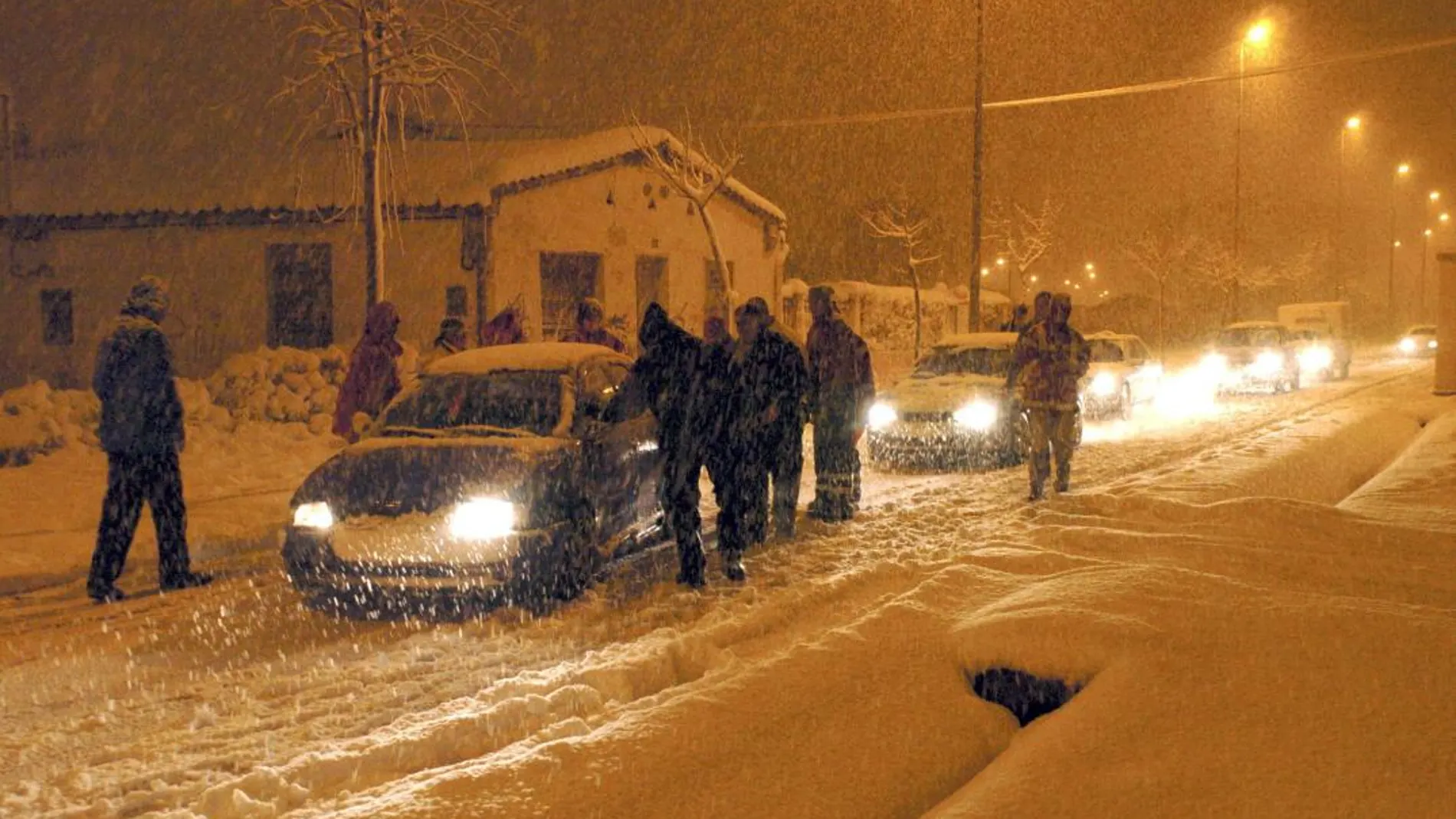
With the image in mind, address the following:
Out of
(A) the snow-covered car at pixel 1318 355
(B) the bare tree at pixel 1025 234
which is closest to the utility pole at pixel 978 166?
(A) the snow-covered car at pixel 1318 355

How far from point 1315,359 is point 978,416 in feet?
64.0

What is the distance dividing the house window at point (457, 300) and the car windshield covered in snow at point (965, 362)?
414 inches

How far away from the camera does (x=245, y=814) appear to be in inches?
159

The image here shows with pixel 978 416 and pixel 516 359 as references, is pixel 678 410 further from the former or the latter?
pixel 978 416

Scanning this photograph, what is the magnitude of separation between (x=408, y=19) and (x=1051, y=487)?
9.18 meters

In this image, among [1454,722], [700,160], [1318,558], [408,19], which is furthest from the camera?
[700,160]

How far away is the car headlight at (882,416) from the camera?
13266 millimetres

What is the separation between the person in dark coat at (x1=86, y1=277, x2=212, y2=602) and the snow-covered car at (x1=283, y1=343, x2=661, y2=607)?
1.40 meters

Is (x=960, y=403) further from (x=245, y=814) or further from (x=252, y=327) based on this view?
(x=252, y=327)

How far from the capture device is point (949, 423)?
12922 mm

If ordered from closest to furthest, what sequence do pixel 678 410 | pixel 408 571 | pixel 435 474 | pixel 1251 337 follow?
pixel 408 571, pixel 435 474, pixel 678 410, pixel 1251 337

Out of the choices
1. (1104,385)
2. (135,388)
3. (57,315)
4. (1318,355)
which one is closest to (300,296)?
(57,315)

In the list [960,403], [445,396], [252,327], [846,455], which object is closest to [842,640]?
[445,396]

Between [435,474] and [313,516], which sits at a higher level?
[435,474]
